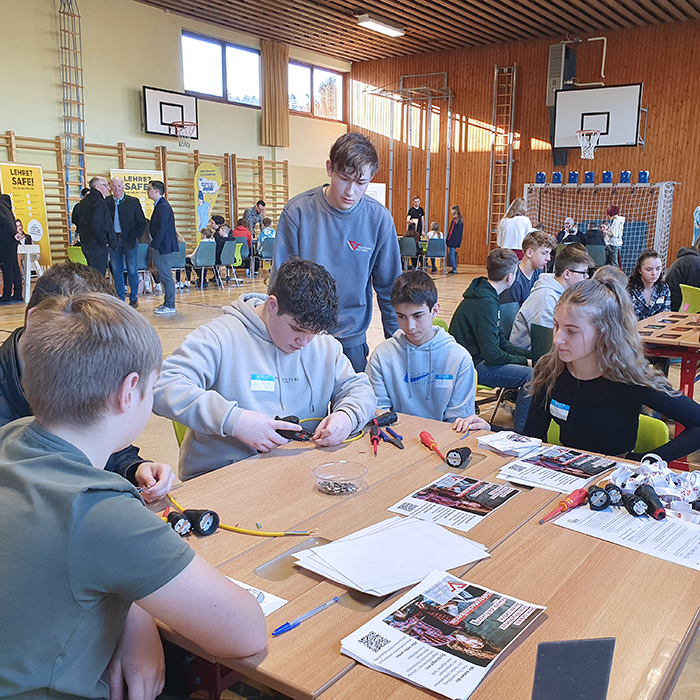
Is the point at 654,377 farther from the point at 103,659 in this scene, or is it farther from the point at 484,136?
the point at 484,136

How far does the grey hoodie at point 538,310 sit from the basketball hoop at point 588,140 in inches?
369

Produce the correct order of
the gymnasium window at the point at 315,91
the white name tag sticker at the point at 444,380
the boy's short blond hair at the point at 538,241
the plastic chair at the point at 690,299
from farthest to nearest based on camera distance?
the gymnasium window at the point at 315,91 < the plastic chair at the point at 690,299 < the boy's short blond hair at the point at 538,241 < the white name tag sticker at the point at 444,380

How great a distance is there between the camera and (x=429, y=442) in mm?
1900

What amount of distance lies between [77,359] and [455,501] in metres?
0.94

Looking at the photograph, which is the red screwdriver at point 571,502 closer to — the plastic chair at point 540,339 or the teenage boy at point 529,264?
the plastic chair at point 540,339

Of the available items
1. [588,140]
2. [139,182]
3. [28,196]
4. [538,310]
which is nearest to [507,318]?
[538,310]

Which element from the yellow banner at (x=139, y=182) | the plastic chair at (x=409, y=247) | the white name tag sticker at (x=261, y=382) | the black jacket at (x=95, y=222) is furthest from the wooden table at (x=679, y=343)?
the yellow banner at (x=139, y=182)

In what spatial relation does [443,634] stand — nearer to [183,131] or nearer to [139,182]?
[139,182]

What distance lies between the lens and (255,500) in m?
1.54

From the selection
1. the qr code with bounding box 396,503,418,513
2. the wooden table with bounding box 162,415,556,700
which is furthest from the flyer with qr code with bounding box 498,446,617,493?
the qr code with bounding box 396,503,418,513

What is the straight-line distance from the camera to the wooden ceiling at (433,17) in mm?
11188

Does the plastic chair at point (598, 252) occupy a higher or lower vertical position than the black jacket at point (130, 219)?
lower

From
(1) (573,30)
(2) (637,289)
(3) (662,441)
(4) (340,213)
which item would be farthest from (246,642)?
(1) (573,30)

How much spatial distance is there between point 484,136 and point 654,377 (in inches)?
521
